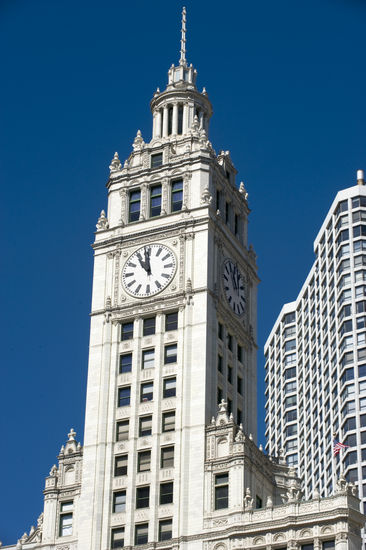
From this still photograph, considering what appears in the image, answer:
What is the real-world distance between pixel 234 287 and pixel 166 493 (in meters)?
23.1

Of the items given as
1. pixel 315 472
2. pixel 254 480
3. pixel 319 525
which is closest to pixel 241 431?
pixel 254 480

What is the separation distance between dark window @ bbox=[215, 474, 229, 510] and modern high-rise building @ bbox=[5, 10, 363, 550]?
13 centimetres

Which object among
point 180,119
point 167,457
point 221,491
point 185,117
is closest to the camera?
point 221,491

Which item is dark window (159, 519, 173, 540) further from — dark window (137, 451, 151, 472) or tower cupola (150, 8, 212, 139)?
tower cupola (150, 8, 212, 139)

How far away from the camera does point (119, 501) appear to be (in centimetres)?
12012

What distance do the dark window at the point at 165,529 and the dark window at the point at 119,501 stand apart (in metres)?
4.06

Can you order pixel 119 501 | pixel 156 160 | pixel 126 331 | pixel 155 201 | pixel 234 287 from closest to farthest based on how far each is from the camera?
pixel 119 501
pixel 126 331
pixel 234 287
pixel 155 201
pixel 156 160

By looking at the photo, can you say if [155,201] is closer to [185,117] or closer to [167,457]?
[185,117]

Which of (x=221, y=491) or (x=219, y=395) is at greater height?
(x=219, y=395)

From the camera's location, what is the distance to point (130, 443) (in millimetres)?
122188

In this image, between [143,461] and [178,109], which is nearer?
[143,461]

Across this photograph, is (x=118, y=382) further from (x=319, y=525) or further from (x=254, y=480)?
(x=319, y=525)

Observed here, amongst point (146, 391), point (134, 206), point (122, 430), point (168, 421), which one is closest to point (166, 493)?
point (168, 421)

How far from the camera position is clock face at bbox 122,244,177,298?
12888cm
